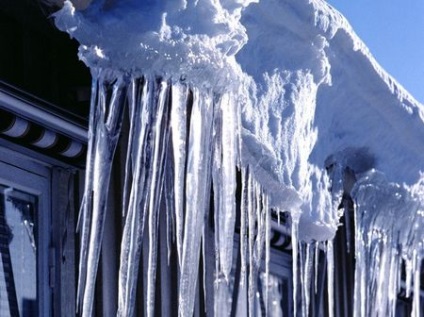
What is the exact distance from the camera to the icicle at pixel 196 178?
127 inches

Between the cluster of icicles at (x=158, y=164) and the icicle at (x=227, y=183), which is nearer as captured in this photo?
the cluster of icicles at (x=158, y=164)

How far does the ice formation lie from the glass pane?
0.59 feet

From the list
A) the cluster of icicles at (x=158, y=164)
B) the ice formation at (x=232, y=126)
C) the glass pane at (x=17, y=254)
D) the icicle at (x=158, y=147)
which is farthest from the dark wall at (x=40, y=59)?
the icicle at (x=158, y=147)

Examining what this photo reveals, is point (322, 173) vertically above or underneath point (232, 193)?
above

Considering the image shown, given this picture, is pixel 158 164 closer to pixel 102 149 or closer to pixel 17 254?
pixel 102 149

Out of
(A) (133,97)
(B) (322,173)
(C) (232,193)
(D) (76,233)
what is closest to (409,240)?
(B) (322,173)

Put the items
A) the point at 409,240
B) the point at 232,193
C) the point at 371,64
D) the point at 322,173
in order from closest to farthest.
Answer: the point at 232,193 < the point at 371,64 < the point at 322,173 < the point at 409,240

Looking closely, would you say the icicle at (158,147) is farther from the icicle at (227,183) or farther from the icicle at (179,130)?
the icicle at (227,183)

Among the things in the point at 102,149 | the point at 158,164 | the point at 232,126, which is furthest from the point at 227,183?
the point at 102,149

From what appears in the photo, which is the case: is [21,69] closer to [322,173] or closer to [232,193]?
[232,193]

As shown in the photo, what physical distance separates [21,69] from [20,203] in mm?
443

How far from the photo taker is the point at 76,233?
4156mm

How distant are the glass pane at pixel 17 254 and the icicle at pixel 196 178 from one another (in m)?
0.83

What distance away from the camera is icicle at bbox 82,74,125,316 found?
3045 mm
